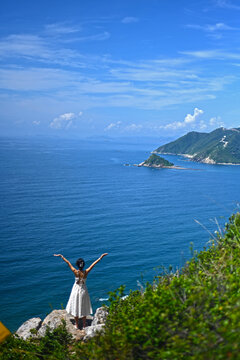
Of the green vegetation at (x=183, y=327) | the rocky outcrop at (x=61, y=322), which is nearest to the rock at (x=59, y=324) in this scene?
the rocky outcrop at (x=61, y=322)

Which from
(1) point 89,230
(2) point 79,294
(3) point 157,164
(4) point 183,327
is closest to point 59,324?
(2) point 79,294

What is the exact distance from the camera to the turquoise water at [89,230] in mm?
34250

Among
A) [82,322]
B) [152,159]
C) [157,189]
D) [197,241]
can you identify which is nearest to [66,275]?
[197,241]

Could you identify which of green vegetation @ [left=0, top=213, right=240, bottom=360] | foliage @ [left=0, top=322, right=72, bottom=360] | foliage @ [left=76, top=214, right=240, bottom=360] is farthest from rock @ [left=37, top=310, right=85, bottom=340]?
foliage @ [left=76, top=214, right=240, bottom=360]

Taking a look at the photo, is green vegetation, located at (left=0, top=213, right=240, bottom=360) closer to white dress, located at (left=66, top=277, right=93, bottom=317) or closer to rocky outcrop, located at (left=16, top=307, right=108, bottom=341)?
rocky outcrop, located at (left=16, top=307, right=108, bottom=341)

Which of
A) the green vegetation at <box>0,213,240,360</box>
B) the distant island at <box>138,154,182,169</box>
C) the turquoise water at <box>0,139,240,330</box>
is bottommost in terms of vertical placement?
the turquoise water at <box>0,139,240,330</box>

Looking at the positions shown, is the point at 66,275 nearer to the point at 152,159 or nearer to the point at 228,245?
the point at 228,245

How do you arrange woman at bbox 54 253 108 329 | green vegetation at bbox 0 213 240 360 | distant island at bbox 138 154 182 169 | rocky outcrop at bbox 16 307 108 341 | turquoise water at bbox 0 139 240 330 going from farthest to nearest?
1. distant island at bbox 138 154 182 169
2. turquoise water at bbox 0 139 240 330
3. woman at bbox 54 253 108 329
4. rocky outcrop at bbox 16 307 108 341
5. green vegetation at bbox 0 213 240 360

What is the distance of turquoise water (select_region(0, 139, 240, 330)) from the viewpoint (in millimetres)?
34250

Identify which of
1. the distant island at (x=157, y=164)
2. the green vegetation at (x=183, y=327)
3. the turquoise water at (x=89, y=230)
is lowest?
the turquoise water at (x=89, y=230)

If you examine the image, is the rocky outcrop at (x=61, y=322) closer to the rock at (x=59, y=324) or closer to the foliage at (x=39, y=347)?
the rock at (x=59, y=324)

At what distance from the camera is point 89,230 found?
175 feet

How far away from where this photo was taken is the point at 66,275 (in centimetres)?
3788

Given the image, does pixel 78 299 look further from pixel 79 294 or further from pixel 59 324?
pixel 59 324
